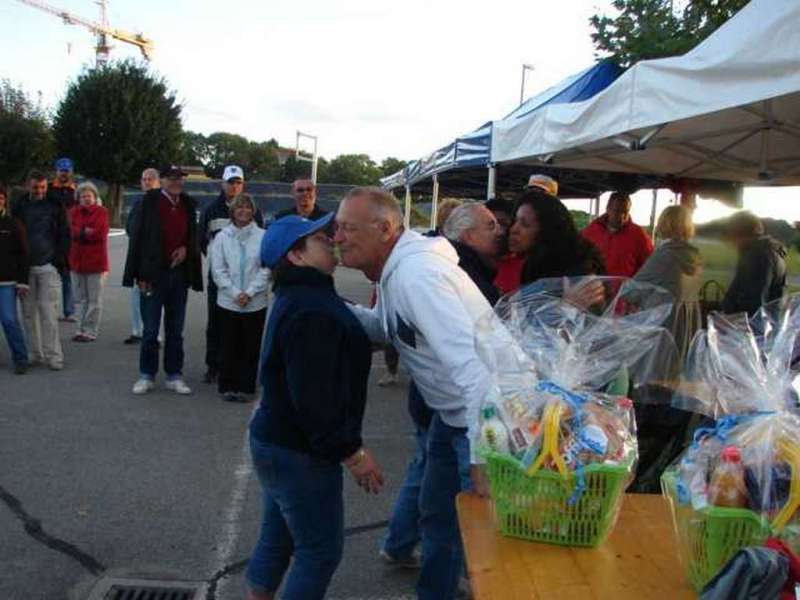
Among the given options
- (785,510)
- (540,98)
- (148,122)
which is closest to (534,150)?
(540,98)

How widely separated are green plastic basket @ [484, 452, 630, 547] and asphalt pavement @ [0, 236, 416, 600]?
5.82 feet

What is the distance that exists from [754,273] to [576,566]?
432 cm

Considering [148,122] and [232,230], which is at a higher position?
[148,122]

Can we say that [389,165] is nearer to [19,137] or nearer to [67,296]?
[19,137]

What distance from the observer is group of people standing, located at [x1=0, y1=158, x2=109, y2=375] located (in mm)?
7184

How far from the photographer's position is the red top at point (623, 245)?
623 centimetres

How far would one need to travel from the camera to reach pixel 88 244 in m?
8.88

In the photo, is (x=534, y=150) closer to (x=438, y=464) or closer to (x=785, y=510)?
(x=438, y=464)

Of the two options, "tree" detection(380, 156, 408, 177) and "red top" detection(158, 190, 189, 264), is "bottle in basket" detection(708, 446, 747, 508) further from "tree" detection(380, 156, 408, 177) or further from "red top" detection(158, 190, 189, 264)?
"tree" detection(380, 156, 408, 177)

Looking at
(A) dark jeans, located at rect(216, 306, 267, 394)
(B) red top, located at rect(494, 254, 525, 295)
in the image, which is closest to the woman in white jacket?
(A) dark jeans, located at rect(216, 306, 267, 394)

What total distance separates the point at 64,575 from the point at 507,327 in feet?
8.26

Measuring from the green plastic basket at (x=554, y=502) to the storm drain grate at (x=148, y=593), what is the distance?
205 cm

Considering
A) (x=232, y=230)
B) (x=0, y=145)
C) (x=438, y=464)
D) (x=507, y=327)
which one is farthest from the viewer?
(x=0, y=145)

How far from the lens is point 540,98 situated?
8.07 m
